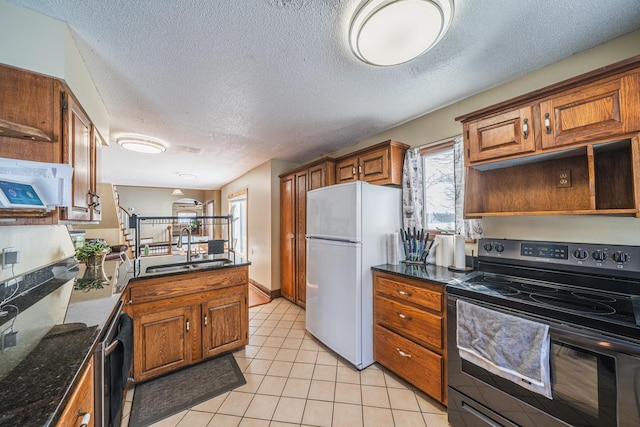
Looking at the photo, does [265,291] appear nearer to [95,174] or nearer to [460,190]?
[95,174]

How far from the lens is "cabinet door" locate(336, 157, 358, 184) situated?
2799mm

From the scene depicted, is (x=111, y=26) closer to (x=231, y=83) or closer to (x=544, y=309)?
(x=231, y=83)

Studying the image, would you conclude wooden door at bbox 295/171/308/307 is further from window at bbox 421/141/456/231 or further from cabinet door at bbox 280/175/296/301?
window at bbox 421/141/456/231

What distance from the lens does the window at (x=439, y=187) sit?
7.36 ft

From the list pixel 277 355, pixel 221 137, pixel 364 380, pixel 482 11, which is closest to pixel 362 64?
pixel 482 11

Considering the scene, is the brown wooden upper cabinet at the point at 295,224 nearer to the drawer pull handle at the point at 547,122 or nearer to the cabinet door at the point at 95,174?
the drawer pull handle at the point at 547,122

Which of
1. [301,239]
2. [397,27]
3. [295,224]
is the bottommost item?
[301,239]

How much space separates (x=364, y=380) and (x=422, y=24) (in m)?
2.42

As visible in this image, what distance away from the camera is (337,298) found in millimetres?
2273

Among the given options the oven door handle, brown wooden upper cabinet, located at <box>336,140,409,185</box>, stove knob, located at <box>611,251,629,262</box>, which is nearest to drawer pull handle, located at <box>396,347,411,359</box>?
the oven door handle

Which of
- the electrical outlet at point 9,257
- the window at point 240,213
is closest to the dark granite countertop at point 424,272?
the electrical outlet at point 9,257

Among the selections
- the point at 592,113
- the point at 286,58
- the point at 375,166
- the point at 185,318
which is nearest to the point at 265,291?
the point at 185,318

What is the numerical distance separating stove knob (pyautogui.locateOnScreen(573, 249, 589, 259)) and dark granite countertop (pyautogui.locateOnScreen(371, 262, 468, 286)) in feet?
2.02

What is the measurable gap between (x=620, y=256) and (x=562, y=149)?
0.65 metres
